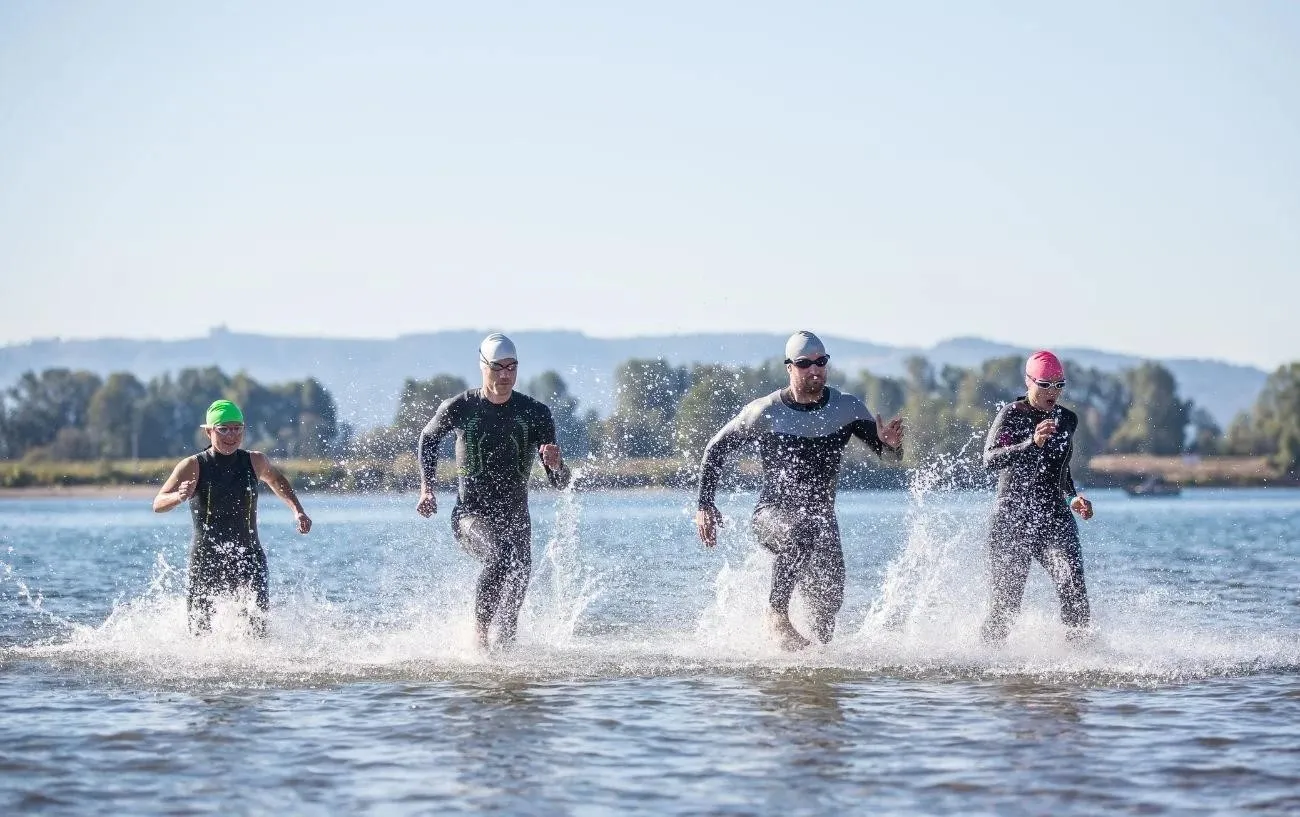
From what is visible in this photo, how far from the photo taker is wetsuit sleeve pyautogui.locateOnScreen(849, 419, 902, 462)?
1179 centimetres

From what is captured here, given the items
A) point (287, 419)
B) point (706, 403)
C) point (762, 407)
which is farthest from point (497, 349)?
point (287, 419)

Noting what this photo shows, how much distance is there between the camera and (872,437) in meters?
12.0

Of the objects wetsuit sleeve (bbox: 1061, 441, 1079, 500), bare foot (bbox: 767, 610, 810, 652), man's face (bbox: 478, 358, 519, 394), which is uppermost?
man's face (bbox: 478, 358, 519, 394)

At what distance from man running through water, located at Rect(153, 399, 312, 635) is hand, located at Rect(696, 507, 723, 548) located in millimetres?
2889

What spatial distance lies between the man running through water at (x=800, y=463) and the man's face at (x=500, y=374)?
1.51 m

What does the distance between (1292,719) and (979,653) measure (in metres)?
2.86

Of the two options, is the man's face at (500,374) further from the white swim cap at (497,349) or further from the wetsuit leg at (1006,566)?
the wetsuit leg at (1006,566)

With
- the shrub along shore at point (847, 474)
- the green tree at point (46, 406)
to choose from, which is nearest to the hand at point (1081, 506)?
the shrub along shore at point (847, 474)

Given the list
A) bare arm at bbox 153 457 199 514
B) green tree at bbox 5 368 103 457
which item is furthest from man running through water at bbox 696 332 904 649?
green tree at bbox 5 368 103 457

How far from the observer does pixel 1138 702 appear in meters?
10.7

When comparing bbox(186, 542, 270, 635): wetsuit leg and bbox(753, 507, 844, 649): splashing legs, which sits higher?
bbox(753, 507, 844, 649): splashing legs

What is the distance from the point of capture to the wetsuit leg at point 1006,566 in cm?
1244

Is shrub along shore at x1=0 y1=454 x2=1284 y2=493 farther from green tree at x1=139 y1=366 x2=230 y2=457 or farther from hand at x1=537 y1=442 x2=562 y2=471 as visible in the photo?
hand at x1=537 y1=442 x2=562 y2=471

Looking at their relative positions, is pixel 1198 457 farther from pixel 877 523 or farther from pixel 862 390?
pixel 877 523
